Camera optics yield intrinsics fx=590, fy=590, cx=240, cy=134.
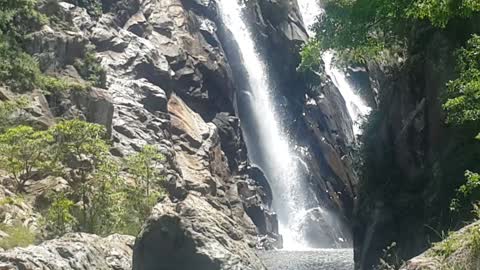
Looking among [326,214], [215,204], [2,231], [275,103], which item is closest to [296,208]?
[326,214]

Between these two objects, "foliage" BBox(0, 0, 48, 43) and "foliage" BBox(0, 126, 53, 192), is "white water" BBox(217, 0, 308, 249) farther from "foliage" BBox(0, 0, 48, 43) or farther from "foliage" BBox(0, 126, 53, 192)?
"foliage" BBox(0, 126, 53, 192)

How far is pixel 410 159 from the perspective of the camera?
70.8 feet

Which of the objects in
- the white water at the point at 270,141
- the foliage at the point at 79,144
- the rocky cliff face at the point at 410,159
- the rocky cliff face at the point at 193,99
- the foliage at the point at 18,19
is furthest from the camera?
the white water at the point at 270,141

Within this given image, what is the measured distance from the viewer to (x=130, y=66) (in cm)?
4541

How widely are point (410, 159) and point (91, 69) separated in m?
24.2

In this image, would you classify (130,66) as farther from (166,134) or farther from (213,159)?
(213,159)

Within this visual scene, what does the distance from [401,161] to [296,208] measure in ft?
116

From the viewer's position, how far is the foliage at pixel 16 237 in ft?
52.9

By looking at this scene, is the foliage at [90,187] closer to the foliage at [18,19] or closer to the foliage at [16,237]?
the foliage at [16,237]

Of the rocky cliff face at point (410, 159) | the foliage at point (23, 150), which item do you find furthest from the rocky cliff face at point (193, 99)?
the rocky cliff face at point (410, 159)

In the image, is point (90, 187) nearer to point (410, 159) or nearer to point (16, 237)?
point (16, 237)

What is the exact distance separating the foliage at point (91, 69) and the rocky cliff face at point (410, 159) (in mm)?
20012

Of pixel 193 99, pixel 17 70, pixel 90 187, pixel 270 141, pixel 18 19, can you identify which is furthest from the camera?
pixel 270 141

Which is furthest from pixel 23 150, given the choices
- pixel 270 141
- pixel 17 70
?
pixel 270 141
